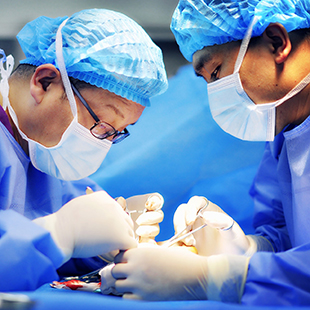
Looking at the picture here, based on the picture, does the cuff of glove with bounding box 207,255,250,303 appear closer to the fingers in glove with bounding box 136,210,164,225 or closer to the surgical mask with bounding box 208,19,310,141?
the fingers in glove with bounding box 136,210,164,225

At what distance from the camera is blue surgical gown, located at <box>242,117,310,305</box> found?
103 centimetres

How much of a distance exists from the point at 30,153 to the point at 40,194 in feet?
0.79

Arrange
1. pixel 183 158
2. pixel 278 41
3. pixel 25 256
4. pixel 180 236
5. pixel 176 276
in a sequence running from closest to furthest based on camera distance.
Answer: pixel 25 256, pixel 176 276, pixel 278 41, pixel 180 236, pixel 183 158

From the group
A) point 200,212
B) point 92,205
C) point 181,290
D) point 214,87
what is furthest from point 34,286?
point 214,87

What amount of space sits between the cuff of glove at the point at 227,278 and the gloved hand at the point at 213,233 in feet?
1.34

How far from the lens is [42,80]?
5.26ft

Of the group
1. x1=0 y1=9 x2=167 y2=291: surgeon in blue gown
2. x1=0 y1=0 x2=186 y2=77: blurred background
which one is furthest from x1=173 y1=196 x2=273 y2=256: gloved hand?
x1=0 y1=0 x2=186 y2=77: blurred background

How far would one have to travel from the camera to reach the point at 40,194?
69.2 inches

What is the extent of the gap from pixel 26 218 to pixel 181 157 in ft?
4.40

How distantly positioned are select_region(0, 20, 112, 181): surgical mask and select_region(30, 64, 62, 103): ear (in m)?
0.05

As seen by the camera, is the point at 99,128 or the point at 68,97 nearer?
the point at 68,97

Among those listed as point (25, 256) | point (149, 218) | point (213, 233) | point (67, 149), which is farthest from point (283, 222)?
point (25, 256)

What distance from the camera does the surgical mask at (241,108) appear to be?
156 cm

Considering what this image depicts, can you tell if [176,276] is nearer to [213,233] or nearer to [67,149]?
[213,233]
